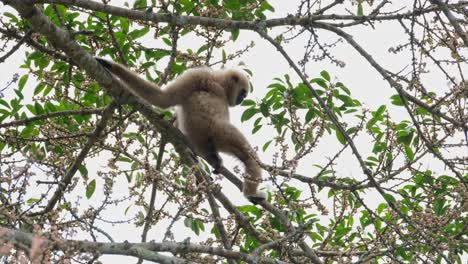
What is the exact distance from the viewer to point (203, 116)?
19.9 ft

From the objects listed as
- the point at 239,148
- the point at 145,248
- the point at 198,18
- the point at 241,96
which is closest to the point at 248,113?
the point at 239,148

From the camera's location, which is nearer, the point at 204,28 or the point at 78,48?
the point at 78,48

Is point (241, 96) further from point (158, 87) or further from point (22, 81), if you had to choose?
point (22, 81)

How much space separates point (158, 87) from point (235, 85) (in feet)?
4.71

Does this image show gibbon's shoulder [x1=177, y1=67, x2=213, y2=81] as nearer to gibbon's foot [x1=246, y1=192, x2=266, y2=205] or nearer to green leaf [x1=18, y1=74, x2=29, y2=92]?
gibbon's foot [x1=246, y1=192, x2=266, y2=205]

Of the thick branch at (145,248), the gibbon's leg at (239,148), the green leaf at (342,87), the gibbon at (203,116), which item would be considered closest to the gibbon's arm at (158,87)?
the gibbon at (203,116)

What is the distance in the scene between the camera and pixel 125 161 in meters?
6.78

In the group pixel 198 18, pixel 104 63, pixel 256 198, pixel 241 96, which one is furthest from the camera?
pixel 241 96

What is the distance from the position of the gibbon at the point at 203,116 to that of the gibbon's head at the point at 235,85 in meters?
0.59

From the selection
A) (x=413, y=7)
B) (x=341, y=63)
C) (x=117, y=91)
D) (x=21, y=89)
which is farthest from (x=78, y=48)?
(x=413, y=7)

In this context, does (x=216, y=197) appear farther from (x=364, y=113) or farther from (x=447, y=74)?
(x=447, y=74)

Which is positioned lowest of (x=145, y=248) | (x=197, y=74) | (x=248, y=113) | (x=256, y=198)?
(x=145, y=248)

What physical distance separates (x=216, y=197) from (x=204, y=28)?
1.64 m

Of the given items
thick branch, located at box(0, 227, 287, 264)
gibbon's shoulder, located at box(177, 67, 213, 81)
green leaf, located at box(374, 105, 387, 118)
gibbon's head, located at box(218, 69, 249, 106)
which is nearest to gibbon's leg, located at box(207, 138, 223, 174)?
gibbon's shoulder, located at box(177, 67, 213, 81)
